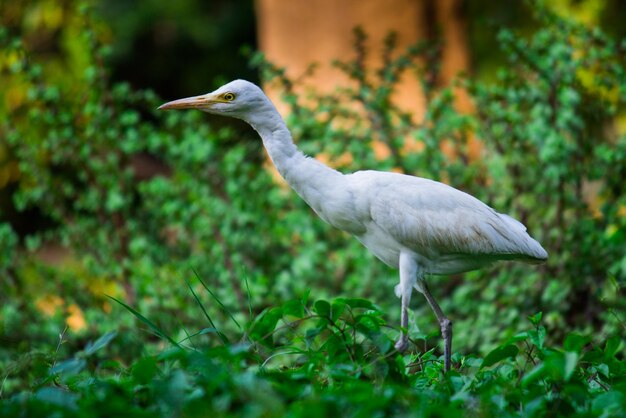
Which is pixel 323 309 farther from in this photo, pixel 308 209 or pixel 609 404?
pixel 308 209

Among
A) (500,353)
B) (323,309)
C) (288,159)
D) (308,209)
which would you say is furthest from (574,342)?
(308,209)

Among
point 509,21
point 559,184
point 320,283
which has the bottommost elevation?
point 320,283

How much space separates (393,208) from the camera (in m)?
3.91

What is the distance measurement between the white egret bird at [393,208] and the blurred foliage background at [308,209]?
111cm

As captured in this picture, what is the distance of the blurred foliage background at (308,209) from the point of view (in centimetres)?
542

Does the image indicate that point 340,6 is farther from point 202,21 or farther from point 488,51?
point 202,21

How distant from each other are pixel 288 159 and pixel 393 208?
50 cm

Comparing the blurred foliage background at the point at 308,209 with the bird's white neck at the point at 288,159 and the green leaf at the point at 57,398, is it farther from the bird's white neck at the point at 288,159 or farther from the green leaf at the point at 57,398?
the green leaf at the point at 57,398

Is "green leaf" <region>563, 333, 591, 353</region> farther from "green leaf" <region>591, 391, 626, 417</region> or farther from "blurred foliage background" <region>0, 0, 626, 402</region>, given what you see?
"blurred foliage background" <region>0, 0, 626, 402</region>

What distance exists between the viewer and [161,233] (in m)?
6.78

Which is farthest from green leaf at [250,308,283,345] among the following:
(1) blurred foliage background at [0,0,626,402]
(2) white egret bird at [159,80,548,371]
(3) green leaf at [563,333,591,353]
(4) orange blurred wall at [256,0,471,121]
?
(4) orange blurred wall at [256,0,471,121]

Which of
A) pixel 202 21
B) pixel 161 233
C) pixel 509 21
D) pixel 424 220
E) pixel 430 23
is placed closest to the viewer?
pixel 424 220

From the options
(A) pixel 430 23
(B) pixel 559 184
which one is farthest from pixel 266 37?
(B) pixel 559 184

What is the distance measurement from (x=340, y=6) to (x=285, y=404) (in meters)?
5.41
